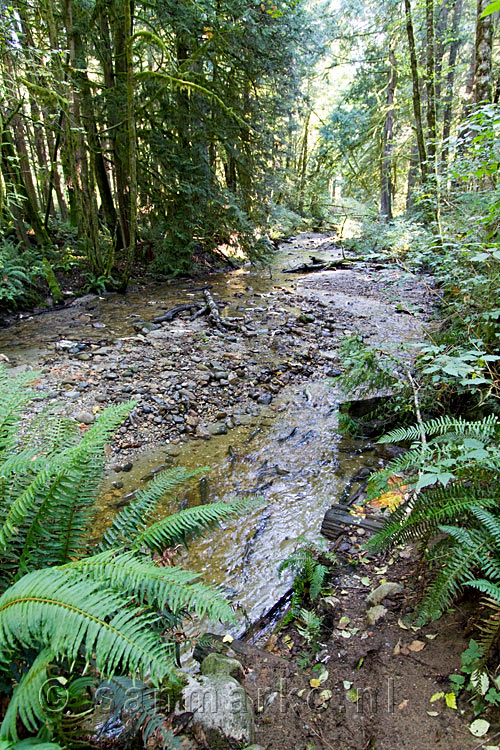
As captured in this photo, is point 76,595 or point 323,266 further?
point 323,266

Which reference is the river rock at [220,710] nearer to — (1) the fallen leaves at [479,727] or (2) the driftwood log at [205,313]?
(1) the fallen leaves at [479,727]

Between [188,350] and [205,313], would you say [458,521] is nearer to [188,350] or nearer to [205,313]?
[188,350]

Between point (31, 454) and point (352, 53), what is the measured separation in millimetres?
21394

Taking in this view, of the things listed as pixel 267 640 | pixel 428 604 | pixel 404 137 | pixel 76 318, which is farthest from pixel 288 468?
pixel 404 137

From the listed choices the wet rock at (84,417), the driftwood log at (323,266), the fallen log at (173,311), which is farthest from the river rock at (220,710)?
the driftwood log at (323,266)

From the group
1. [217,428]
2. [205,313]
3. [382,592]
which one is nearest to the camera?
[382,592]

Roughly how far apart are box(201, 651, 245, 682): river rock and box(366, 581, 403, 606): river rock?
2.68 ft

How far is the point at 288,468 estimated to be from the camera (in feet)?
14.7

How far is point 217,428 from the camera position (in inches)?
202

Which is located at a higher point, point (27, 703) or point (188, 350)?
point (27, 703)

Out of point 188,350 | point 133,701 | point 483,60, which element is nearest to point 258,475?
point 133,701

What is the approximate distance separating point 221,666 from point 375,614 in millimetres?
864

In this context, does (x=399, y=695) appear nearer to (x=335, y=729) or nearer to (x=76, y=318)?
(x=335, y=729)

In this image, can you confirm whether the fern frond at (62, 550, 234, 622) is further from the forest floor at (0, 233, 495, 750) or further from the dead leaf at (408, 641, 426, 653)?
the dead leaf at (408, 641, 426, 653)
